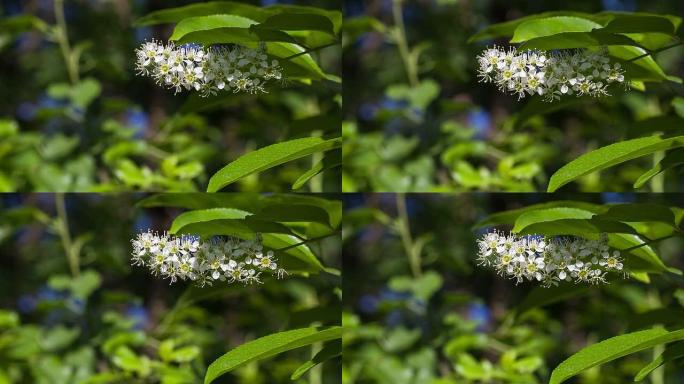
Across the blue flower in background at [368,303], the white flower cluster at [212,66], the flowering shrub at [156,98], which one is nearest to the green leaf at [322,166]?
the flowering shrub at [156,98]

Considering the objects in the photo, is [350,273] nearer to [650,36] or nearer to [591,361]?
[591,361]

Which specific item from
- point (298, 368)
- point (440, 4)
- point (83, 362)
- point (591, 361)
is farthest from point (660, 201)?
point (83, 362)

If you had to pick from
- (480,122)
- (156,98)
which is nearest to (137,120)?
(156,98)

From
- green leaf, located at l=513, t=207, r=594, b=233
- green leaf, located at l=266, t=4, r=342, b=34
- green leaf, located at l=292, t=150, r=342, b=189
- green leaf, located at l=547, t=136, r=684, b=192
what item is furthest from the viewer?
green leaf, located at l=266, t=4, r=342, b=34

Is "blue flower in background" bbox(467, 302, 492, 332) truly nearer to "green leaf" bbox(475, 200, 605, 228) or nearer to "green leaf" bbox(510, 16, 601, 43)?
"green leaf" bbox(475, 200, 605, 228)

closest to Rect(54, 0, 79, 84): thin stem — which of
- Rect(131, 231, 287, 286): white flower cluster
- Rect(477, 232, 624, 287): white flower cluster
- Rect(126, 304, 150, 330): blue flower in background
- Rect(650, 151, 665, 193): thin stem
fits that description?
Rect(131, 231, 287, 286): white flower cluster

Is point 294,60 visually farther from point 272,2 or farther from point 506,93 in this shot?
point 506,93

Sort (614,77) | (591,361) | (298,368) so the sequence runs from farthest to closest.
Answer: (298,368)
(614,77)
(591,361)
